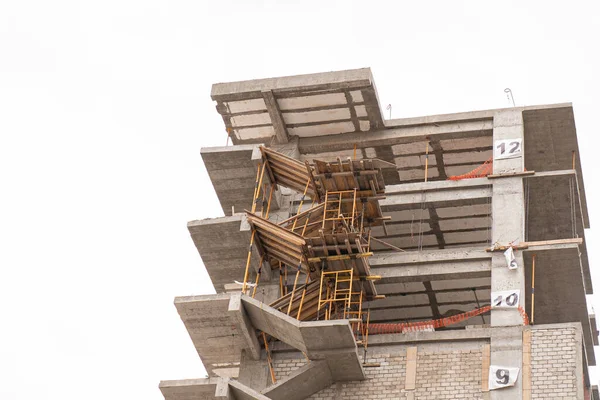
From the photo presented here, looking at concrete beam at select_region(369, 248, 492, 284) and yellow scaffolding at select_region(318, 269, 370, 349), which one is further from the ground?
concrete beam at select_region(369, 248, 492, 284)

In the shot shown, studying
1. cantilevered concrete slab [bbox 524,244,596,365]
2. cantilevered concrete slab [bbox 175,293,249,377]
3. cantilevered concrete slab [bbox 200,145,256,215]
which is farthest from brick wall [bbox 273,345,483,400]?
cantilevered concrete slab [bbox 200,145,256,215]

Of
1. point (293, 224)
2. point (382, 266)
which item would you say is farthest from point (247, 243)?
point (382, 266)

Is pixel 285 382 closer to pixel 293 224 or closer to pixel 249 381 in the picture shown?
pixel 249 381

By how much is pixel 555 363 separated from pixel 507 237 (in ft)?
17.3

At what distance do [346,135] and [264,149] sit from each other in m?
3.93

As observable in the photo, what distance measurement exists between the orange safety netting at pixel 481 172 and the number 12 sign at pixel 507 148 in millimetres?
490

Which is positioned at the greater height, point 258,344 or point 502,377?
point 258,344

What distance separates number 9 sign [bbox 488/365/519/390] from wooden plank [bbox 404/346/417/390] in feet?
7.29

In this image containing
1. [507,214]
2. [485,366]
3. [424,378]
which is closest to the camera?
[485,366]

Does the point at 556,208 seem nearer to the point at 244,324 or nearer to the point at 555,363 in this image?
the point at 555,363

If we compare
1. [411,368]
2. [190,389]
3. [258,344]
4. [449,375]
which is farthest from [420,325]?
[190,389]

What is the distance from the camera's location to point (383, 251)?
4631 cm

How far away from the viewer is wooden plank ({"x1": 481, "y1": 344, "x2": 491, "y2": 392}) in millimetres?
36250

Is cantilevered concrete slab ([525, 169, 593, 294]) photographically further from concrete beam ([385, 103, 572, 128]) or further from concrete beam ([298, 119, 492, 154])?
concrete beam ([385, 103, 572, 128])
